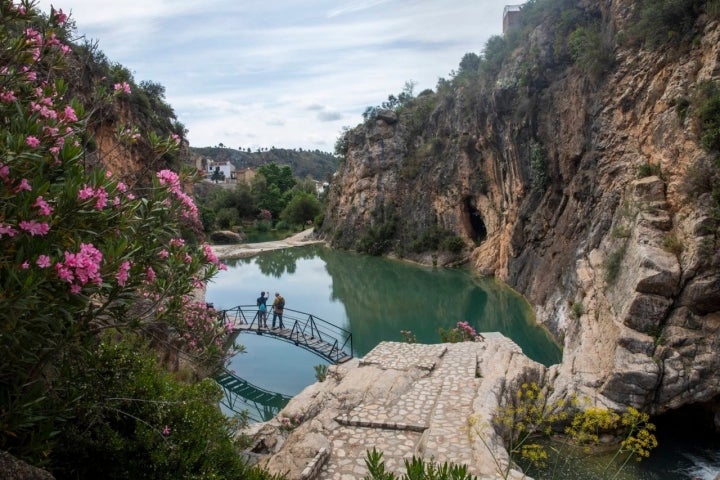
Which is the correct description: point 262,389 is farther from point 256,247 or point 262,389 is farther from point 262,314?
point 256,247

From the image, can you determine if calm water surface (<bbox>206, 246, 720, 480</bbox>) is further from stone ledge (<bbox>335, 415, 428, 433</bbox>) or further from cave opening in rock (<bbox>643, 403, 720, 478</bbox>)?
stone ledge (<bbox>335, 415, 428, 433</bbox>)

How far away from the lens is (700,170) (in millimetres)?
9969

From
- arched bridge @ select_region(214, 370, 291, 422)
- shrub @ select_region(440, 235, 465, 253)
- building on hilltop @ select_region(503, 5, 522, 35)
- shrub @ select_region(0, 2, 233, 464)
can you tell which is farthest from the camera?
shrub @ select_region(440, 235, 465, 253)

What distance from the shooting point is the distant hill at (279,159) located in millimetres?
133000

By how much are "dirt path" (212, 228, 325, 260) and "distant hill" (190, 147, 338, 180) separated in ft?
272

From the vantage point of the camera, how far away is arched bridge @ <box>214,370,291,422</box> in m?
11.9

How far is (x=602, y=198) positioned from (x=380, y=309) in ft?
33.4

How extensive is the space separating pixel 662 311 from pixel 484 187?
2076 cm

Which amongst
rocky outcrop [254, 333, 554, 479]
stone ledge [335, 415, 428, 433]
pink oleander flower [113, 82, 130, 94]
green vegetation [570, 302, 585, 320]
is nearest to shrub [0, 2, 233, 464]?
pink oleander flower [113, 82, 130, 94]

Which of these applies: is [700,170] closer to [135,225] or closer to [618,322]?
[618,322]

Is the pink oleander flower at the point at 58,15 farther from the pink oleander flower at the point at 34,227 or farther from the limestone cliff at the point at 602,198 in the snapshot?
the limestone cliff at the point at 602,198

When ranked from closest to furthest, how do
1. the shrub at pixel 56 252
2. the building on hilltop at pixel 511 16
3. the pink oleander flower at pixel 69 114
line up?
the shrub at pixel 56 252 < the pink oleander flower at pixel 69 114 < the building on hilltop at pixel 511 16

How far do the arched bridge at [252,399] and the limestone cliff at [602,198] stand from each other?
655 cm

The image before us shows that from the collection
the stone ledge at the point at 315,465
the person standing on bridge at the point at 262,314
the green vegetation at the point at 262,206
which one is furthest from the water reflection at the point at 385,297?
the green vegetation at the point at 262,206
